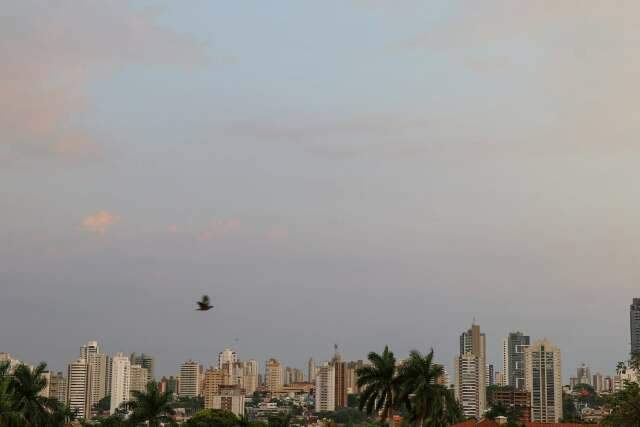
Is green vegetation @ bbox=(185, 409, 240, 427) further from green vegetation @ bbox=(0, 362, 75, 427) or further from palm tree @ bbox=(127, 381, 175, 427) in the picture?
green vegetation @ bbox=(0, 362, 75, 427)

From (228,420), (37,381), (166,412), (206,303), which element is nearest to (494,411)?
(228,420)

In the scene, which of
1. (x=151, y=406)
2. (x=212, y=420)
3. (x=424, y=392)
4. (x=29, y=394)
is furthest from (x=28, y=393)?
(x=212, y=420)

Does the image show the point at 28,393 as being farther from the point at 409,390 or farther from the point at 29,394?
the point at 409,390

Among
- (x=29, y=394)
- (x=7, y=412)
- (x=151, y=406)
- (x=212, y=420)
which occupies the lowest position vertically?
(x=212, y=420)

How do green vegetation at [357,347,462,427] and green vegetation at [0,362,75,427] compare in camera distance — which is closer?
green vegetation at [0,362,75,427]

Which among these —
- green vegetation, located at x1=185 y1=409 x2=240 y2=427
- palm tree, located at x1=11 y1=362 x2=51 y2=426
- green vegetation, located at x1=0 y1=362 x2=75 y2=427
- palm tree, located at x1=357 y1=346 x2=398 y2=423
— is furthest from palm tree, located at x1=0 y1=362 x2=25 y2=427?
green vegetation, located at x1=185 y1=409 x2=240 y2=427

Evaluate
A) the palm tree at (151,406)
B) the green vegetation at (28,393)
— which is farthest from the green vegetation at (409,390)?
the green vegetation at (28,393)

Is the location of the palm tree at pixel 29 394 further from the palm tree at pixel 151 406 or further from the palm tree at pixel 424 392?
the palm tree at pixel 424 392
